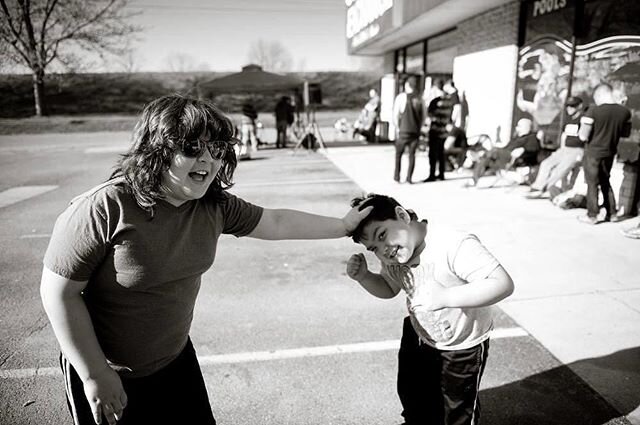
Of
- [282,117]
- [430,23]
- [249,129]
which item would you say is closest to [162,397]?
[430,23]

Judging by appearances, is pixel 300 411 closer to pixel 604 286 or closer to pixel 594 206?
pixel 604 286

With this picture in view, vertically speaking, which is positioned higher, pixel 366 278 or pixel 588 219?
pixel 366 278

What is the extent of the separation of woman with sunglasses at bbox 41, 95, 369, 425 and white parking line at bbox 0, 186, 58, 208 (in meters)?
8.34

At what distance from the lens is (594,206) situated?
6066mm

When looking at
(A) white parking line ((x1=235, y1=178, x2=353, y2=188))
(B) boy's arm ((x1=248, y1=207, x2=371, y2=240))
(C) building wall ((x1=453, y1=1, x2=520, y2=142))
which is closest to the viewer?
(B) boy's arm ((x1=248, y1=207, x2=371, y2=240))

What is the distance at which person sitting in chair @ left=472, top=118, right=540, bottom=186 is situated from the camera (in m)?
8.34

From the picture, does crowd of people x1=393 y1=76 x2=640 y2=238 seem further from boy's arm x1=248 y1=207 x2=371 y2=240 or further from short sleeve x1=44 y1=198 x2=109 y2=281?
short sleeve x1=44 y1=198 x2=109 y2=281

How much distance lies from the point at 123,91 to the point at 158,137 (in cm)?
4176

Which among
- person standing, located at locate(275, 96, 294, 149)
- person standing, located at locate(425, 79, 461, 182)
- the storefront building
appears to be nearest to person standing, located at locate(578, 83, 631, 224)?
the storefront building

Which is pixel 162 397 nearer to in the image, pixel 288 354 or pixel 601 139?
pixel 288 354

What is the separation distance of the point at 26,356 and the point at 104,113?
3659 cm

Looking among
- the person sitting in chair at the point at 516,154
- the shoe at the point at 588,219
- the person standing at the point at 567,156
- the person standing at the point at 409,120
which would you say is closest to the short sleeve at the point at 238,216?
the shoe at the point at 588,219

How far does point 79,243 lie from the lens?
1277 mm

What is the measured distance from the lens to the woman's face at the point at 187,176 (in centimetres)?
142
